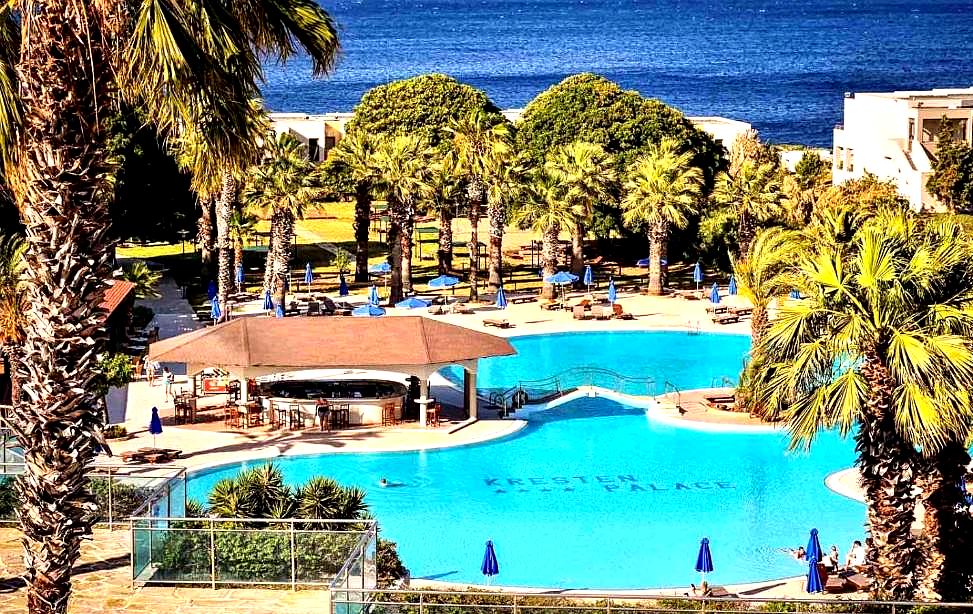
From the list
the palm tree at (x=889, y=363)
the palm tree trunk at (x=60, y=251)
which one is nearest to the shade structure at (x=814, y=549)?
the palm tree at (x=889, y=363)

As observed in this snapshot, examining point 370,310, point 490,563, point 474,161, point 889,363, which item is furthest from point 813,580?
point 474,161

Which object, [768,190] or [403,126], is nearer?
[768,190]

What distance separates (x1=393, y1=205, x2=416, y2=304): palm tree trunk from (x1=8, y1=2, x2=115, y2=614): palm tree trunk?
40.5m

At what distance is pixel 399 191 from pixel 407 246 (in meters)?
2.24

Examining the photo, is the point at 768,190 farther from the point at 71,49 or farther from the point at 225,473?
the point at 71,49

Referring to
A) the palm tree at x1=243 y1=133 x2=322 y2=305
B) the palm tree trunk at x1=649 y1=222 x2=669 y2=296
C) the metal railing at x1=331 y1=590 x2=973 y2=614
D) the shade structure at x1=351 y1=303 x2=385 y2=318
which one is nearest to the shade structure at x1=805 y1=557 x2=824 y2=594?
the metal railing at x1=331 y1=590 x2=973 y2=614

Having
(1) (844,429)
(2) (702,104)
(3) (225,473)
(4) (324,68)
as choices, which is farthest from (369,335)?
(2) (702,104)

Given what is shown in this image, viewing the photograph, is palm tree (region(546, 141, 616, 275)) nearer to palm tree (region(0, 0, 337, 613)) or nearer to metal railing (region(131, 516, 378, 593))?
metal railing (region(131, 516, 378, 593))

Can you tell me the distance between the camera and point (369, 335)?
135 feet

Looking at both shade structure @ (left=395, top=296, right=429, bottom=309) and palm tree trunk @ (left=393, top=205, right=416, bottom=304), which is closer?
shade structure @ (left=395, top=296, right=429, bottom=309)

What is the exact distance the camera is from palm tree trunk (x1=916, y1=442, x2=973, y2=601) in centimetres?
2323

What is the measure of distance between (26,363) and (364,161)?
41632 millimetres

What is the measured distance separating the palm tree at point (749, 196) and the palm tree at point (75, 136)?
143ft

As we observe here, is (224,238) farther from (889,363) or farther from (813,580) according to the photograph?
(889,363)
